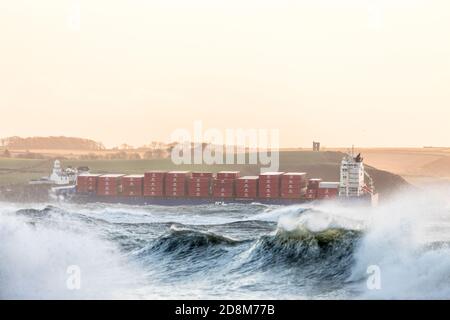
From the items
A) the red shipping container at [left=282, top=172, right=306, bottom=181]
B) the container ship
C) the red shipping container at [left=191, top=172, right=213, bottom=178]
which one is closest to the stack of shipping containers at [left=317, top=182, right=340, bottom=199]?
the container ship

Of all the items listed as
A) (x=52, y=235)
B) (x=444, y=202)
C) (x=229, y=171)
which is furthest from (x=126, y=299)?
(x=444, y=202)

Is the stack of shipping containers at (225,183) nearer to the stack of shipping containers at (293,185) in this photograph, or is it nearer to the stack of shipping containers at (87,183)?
the stack of shipping containers at (293,185)

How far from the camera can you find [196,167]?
8922mm

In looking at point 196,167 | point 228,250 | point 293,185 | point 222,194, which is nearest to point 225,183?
point 222,194

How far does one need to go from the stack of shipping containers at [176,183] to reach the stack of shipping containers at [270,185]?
0.83 meters

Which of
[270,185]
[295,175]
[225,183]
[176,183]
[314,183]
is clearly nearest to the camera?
[295,175]

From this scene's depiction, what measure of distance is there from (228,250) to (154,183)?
151cm

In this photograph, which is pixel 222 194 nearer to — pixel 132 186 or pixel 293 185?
pixel 293 185

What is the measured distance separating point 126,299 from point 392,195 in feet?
10.5

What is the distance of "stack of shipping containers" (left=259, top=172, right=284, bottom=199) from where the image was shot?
872cm

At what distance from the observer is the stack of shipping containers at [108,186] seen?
360 inches

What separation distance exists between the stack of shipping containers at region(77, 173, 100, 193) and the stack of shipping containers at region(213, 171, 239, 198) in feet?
4.28
